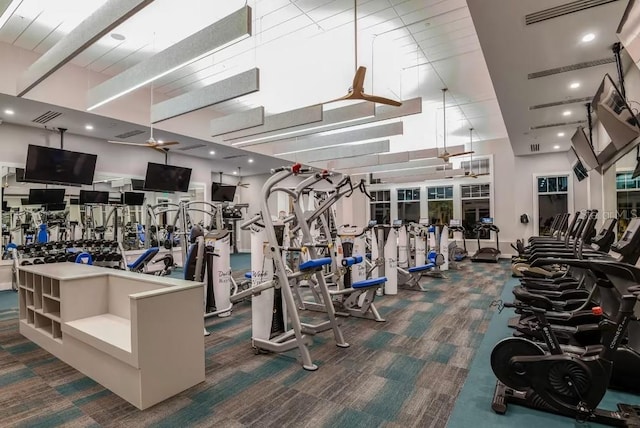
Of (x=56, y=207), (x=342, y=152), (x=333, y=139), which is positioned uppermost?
(x=333, y=139)

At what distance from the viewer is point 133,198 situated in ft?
30.5

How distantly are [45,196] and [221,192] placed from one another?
5.26 m

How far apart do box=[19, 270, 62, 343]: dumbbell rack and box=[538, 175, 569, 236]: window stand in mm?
12583

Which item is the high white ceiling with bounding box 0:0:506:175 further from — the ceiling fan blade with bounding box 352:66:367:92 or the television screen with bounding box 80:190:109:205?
the television screen with bounding box 80:190:109:205

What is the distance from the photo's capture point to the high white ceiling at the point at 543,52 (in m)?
3.37

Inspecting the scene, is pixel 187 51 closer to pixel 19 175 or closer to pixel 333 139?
pixel 333 139

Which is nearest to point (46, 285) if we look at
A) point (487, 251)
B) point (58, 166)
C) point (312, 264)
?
point (312, 264)

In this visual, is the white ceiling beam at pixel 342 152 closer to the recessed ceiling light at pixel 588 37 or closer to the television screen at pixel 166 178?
the television screen at pixel 166 178

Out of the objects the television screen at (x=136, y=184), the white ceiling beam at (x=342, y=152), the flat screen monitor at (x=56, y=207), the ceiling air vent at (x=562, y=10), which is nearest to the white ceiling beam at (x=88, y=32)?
the ceiling air vent at (x=562, y=10)

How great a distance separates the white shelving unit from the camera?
2.49 m

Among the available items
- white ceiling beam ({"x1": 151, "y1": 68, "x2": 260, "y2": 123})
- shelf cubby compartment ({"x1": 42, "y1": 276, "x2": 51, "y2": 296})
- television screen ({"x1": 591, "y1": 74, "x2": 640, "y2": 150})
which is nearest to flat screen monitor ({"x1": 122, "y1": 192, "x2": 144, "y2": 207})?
white ceiling beam ({"x1": 151, "y1": 68, "x2": 260, "y2": 123})

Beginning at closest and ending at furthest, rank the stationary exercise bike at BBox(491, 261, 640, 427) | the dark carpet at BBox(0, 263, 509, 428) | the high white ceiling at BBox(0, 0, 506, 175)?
the stationary exercise bike at BBox(491, 261, 640, 427) → the dark carpet at BBox(0, 263, 509, 428) → the high white ceiling at BBox(0, 0, 506, 175)

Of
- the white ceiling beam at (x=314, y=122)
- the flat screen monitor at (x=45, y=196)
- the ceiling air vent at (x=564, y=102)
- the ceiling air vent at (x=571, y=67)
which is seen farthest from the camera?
the flat screen monitor at (x=45, y=196)

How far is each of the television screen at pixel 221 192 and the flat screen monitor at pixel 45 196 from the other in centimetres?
462
